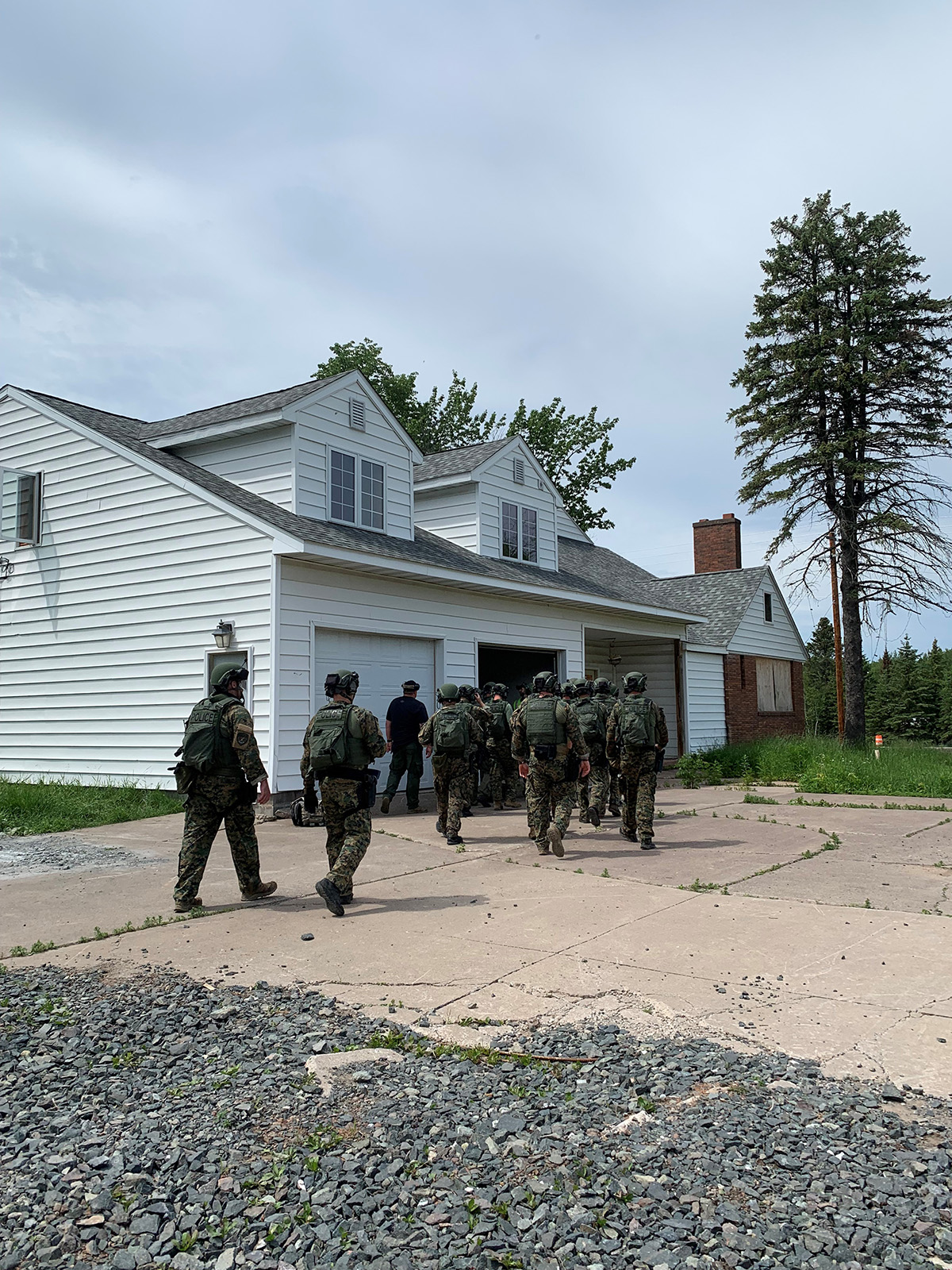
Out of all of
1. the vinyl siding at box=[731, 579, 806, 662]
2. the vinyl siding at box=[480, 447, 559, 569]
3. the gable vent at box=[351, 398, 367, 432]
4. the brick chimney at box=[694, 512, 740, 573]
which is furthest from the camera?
the brick chimney at box=[694, 512, 740, 573]

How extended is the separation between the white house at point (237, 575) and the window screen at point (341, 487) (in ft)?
0.11

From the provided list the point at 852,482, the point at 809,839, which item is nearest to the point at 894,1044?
the point at 809,839

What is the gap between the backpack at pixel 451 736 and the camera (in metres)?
10.6

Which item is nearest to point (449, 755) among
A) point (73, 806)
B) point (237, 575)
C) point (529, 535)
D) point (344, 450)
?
point (237, 575)

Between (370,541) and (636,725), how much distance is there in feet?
20.6

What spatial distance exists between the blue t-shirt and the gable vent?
5.15m

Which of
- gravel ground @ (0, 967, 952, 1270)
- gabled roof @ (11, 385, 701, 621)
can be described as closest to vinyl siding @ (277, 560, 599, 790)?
gabled roof @ (11, 385, 701, 621)

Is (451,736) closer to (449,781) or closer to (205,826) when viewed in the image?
(449,781)

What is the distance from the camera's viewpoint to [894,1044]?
4.33m

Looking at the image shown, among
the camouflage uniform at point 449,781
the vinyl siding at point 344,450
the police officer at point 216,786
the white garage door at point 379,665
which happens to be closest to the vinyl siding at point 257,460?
the vinyl siding at point 344,450

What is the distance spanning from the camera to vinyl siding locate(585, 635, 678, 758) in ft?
75.6

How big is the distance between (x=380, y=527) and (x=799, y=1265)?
1398cm

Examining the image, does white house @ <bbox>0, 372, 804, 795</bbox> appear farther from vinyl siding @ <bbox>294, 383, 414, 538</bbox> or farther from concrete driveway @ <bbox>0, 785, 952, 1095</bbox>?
concrete driveway @ <bbox>0, 785, 952, 1095</bbox>

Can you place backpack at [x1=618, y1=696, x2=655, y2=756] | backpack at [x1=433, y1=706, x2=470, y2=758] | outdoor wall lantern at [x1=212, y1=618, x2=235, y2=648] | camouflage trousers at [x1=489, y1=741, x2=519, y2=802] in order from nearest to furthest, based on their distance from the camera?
backpack at [x1=618, y1=696, x2=655, y2=756]
backpack at [x1=433, y1=706, x2=470, y2=758]
outdoor wall lantern at [x1=212, y1=618, x2=235, y2=648]
camouflage trousers at [x1=489, y1=741, x2=519, y2=802]
